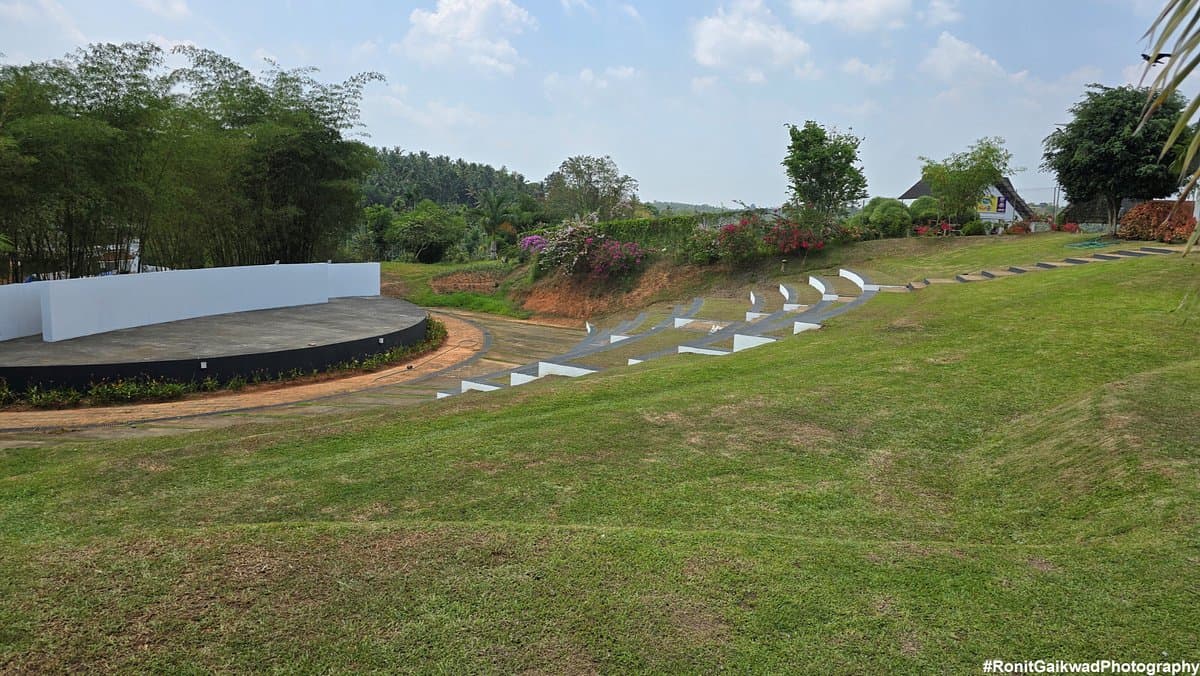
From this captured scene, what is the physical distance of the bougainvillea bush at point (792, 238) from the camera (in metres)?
22.0

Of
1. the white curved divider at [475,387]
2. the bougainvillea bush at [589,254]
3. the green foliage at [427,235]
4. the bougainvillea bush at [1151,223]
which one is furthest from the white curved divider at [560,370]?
the green foliage at [427,235]

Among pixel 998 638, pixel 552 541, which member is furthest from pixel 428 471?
pixel 998 638

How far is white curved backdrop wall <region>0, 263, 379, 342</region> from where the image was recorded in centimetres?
1323

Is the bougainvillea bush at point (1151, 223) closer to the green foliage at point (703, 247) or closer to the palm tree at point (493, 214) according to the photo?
the green foliage at point (703, 247)

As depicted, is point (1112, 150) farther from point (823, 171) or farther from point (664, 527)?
point (664, 527)

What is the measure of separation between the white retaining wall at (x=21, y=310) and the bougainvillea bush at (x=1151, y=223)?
74.0 ft

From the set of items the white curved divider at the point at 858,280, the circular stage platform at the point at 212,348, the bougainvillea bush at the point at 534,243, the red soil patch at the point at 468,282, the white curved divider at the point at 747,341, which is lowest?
the circular stage platform at the point at 212,348

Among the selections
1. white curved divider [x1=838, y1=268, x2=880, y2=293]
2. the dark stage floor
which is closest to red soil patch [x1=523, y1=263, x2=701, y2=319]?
white curved divider [x1=838, y1=268, x2=880, y2=293]

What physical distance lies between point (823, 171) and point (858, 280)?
808 centimetres

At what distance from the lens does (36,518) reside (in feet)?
14.6

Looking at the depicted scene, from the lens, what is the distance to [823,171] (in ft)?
76.6

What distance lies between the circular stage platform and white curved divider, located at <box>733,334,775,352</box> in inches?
320

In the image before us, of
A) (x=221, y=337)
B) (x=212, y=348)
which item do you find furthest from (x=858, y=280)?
(x=221, y=337)

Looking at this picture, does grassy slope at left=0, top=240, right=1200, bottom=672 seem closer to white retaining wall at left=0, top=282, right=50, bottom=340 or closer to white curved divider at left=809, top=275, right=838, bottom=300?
white curved divider at left=809, top=275, right=838, bottom=300
